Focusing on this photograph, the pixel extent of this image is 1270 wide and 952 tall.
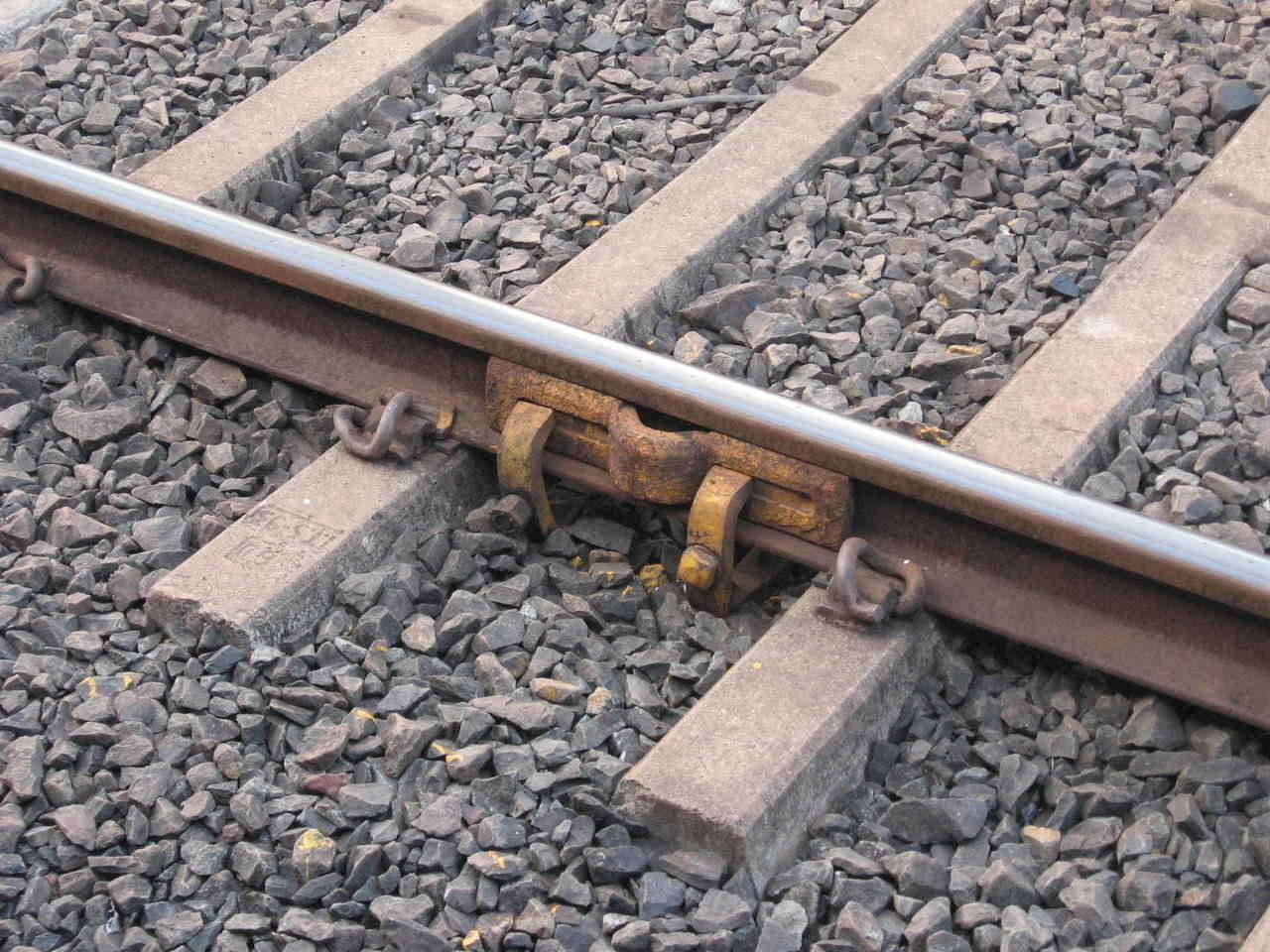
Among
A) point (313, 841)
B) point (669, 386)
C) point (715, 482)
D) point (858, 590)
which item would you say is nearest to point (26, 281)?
point (669, 386)

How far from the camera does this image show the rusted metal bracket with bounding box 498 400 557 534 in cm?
415

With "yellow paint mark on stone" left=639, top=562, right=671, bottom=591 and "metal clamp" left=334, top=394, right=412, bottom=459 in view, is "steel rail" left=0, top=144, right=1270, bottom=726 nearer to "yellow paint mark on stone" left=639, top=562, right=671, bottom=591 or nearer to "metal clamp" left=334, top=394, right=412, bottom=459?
"metal clamp" left=334, top=394, right=412, bottom=459

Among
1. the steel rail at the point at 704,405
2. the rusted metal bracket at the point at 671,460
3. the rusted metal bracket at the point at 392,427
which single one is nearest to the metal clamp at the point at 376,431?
the rusted metal bracket at the point at 392,427

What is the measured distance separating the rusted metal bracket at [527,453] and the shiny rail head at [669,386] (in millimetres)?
99

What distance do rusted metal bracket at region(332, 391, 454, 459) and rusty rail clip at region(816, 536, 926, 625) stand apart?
98cm

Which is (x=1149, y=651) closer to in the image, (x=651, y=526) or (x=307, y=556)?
(x=651, y=526)

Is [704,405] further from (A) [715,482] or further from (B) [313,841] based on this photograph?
(B) [313,841]

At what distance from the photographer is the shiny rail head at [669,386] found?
141 inches

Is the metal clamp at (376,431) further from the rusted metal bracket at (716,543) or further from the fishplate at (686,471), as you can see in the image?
the rusted metal bracket at (716,543)

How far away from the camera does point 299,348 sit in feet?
15.0

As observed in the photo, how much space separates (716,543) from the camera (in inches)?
155

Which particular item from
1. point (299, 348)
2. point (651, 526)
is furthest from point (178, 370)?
point (651, 526)

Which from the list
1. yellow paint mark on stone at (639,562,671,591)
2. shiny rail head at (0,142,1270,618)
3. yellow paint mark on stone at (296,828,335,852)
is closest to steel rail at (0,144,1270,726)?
shiny rail head at (0,142,1270,618)

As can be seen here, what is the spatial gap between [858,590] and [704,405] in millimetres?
497
